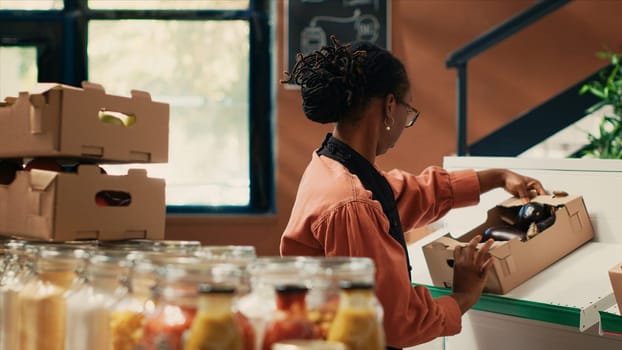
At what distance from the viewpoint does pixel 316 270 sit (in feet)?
3.67

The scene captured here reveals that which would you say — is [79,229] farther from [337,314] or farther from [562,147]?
[562,147]

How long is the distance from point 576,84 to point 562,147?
0.47 metres

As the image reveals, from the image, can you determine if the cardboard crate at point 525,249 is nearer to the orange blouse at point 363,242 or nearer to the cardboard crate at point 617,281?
the orange blouse at point 363,242

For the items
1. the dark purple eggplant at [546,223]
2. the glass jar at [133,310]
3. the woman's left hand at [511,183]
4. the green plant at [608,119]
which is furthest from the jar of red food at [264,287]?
the green plant at [608,119]

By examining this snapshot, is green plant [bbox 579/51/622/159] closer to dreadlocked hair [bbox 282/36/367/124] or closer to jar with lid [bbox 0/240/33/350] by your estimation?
dreadlocked hair [bbox 282/36/367/124]

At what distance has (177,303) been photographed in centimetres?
111

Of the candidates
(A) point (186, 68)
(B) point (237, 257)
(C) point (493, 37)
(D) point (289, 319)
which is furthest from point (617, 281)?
(A) point (186, 68)

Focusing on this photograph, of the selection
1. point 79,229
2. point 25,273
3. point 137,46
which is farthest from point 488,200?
point 137,46

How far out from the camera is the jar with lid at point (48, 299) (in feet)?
4.57

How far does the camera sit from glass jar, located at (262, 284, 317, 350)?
106cm

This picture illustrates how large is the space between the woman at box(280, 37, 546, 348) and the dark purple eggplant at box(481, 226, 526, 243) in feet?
0.83

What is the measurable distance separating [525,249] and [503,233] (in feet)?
0.48

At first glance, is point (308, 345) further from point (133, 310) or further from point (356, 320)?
point (133, 310)

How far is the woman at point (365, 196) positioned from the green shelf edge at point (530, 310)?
110mm
